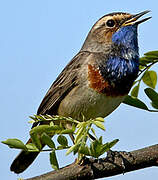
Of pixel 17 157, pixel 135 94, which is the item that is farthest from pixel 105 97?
pixel 17 157

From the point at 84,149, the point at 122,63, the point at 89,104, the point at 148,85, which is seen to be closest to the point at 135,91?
the point at 148,85

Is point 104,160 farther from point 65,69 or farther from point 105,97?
point 65,69

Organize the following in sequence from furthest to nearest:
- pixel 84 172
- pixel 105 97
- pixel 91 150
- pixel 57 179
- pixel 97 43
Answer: pixel 97 43 → pixel 105 97 → pixel 84 172 → pixel 57 179 → pixel 91 150

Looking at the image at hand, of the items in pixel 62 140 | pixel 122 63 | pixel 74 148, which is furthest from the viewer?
pixel 122 63

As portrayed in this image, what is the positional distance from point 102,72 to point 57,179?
227 cm

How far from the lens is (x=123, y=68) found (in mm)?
5379

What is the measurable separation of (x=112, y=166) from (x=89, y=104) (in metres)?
1.73

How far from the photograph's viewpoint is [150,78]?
4219 mm

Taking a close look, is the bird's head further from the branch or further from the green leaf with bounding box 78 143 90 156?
the green leaf with bounding box 78 143 90 156

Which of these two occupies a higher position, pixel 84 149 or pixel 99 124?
pixel 99 124

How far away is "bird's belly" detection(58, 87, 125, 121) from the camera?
5.12m

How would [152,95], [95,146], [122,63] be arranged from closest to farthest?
[95,146] → [152,95] → [122,63]

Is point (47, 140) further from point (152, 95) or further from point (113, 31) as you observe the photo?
point (113, 31)

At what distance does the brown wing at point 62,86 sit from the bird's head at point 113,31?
11.3 inches
